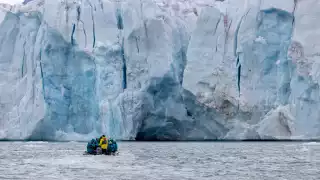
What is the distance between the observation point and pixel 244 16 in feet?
144

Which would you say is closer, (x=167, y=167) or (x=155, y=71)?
(x=167, y=167)

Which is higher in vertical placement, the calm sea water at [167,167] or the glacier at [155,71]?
the glacier at [155,71]

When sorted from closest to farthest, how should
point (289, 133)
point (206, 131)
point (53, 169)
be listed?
point (53, 169), point (289, 133), point (206, 131)

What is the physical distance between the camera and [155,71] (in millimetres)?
43000

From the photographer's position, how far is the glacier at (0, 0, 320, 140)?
41781 mm

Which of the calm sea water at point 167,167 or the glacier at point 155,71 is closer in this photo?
the calm sea water at point 167,167

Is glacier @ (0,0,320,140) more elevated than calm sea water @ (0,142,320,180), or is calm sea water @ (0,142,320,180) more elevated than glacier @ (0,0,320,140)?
glacier @ (0,0,320,140)

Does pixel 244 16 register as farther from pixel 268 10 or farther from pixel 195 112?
pixel 195 112

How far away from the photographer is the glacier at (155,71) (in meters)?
41.8

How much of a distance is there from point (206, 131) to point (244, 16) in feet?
27.1

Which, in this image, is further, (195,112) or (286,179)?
(195,112)

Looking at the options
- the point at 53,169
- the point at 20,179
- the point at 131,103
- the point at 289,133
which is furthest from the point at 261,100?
the point at 20,179

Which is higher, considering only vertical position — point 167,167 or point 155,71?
point 155,71

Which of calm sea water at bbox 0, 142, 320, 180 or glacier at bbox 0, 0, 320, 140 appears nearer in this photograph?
calm sea water at bbox 0, 142, 320, 180
